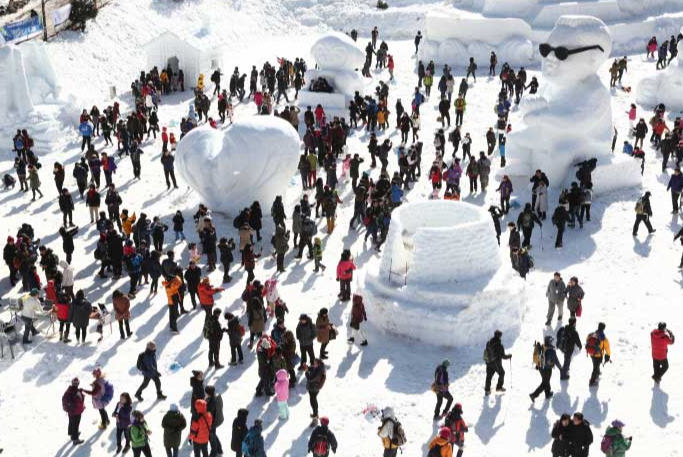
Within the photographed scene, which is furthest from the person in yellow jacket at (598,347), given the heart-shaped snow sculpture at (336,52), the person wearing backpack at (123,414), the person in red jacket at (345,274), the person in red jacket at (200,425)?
the heart-shaped snow sculpture at (336,52)

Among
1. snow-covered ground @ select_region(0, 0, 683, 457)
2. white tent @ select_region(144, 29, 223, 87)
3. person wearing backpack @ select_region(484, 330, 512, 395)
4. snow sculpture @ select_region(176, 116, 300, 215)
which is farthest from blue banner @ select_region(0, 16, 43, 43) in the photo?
person wearing backpack @ select_region(484, 330, 512, 395)

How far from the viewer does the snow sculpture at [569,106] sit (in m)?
20.2

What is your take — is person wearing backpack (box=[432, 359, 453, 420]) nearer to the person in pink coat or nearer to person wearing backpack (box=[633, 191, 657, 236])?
the person in pink coat

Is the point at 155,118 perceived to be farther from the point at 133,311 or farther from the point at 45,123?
the point at 133,311

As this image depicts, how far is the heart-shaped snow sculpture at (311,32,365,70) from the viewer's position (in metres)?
26.6

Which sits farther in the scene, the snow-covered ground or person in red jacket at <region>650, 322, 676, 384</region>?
person in red jacket at <region>650, 322, 676, 384</region>

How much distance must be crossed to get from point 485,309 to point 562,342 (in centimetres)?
176

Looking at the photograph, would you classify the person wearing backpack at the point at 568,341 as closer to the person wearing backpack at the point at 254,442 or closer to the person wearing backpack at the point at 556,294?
the person wearing backpack at the point at 556,294

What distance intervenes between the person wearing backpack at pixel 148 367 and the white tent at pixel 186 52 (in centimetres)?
1815

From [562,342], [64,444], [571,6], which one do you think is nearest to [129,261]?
[64,444]

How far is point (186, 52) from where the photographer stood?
29.9 m

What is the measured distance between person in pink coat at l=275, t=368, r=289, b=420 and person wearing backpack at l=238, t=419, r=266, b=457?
1.41 m

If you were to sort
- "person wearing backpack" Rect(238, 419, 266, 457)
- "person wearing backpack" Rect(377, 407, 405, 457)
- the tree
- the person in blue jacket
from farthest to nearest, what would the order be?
1. the tree
2. the person in blue jacket
3. "person wearing backpack" Rect(377, 407, 405, 457)
4. "person wearing backpack" Rect(238, 419, 266, 457)

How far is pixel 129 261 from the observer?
53.5ft
